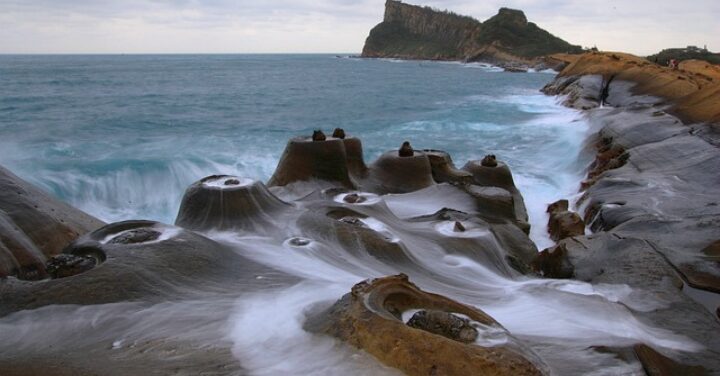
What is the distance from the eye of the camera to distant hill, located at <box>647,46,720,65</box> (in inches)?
1672

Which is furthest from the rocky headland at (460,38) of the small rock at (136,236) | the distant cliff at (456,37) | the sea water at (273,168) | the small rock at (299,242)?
the small rock at (136,236)

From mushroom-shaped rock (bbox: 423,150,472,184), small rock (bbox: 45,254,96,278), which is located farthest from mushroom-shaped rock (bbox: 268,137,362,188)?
small rock (bbox: 45,254,96,278)

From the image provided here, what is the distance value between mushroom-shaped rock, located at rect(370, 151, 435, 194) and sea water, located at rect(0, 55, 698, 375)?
2.34ft

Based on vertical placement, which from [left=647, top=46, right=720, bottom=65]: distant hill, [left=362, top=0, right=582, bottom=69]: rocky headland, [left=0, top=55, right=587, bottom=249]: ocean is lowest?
[left=0, top=55, right=587, bottom=249]: ocean

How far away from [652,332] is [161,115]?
2363 cm

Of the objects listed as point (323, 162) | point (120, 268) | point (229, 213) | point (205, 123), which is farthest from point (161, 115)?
point (120, 268)

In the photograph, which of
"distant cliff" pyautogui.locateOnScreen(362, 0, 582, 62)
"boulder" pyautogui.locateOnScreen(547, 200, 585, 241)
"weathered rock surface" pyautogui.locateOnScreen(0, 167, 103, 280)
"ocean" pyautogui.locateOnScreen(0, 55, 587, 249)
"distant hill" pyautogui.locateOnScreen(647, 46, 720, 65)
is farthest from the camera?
"distant cliff" pyautogui.locateOnScreen(362, 0, 582, 62)

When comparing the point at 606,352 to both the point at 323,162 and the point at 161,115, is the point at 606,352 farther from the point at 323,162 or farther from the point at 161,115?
the point at 161,115

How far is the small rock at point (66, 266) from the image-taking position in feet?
12.0

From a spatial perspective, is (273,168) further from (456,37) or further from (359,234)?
(456,37)

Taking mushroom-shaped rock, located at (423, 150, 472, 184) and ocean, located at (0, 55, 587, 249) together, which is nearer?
mushroom-shaped rock, located at (423, 150, 472, 184)

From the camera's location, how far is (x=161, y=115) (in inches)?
969

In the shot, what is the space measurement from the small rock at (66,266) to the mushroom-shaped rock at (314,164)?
4.12 m

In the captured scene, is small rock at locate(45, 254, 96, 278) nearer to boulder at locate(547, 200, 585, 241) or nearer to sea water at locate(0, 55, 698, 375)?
sea water at locate(0, 55, 698, 375)
